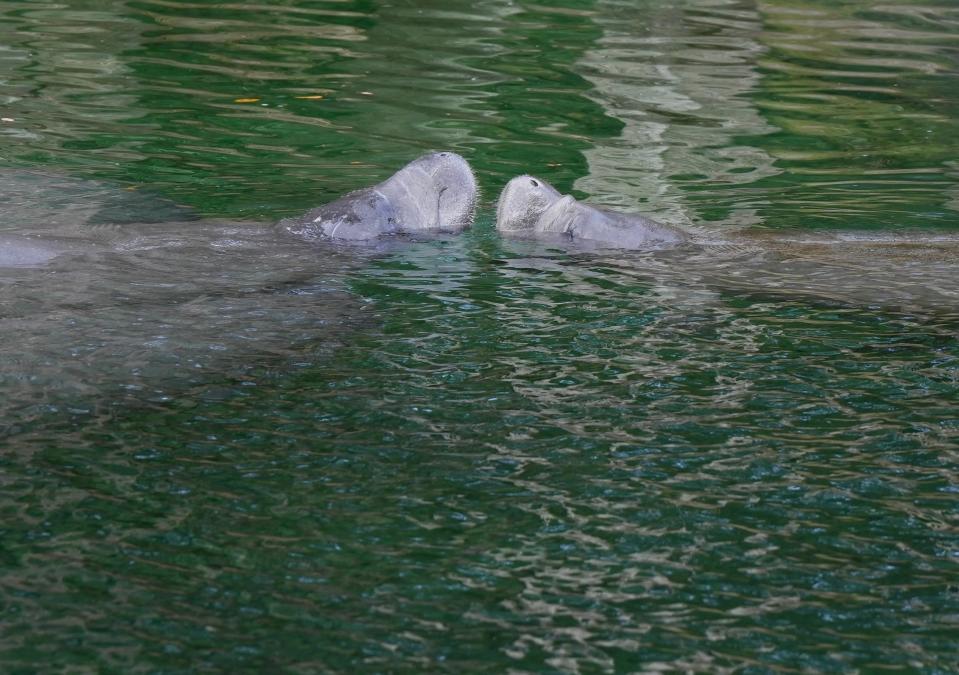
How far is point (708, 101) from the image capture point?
12031mm

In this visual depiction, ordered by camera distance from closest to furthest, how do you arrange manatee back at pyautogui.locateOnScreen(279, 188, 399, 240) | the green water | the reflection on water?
the green water → manatee back at pyautogui.locateOnScreen(279, 188, 399, 240) → the reflection on water

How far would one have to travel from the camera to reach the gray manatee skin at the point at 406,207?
7.44 meters

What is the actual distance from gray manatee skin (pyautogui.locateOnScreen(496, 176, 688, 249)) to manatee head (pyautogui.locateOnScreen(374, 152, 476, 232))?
207 millimetres

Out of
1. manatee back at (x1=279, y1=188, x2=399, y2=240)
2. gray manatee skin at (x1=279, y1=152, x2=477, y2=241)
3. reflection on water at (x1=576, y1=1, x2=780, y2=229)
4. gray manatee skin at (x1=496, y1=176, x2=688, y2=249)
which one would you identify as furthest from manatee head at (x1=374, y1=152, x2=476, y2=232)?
reflection on water at (x1=576, y1=1, x2=780, y2=229)

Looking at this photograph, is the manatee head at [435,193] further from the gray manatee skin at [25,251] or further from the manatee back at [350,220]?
the gray manatee skin at [25,251]

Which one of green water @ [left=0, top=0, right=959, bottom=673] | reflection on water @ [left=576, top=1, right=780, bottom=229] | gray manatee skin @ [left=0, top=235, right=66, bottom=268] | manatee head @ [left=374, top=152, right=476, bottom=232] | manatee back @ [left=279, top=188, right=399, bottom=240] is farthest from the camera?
reflection on water @ [left=576, top=1, right=780, bottom=229]

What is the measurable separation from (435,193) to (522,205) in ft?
1.58

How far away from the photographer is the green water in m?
3.44

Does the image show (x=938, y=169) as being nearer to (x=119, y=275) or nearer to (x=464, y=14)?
(x=119, y=275)

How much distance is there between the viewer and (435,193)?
7.76 metres

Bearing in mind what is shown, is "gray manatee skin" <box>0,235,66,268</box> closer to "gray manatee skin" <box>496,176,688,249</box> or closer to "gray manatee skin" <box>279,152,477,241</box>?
"gray manatee skin" <box>279,152,477,241</box>

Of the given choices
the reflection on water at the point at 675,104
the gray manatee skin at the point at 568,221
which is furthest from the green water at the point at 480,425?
the gray manatee skin at the point at 568,221

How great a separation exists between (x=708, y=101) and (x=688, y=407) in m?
7.61

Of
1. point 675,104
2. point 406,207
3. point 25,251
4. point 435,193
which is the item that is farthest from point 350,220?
point 675,104
